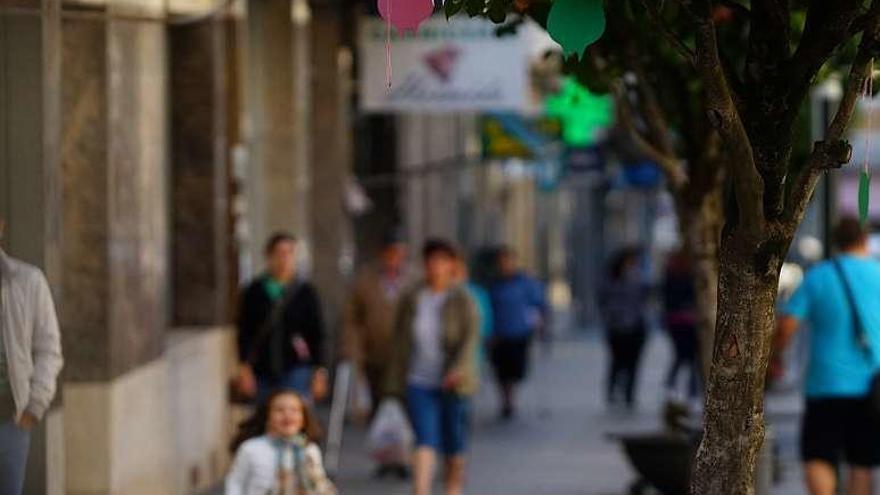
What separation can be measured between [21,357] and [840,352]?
491cm

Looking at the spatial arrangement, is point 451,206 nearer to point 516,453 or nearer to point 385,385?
point 516,453

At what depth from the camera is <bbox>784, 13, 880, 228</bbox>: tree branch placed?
7.28m

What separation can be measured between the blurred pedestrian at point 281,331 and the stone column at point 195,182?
190 cm

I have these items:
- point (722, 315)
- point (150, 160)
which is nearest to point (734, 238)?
point (722, 315)

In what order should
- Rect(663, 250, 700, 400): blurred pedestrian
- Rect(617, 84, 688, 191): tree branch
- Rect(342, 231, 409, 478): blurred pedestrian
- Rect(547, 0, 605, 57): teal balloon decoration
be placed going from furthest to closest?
Rect(663, 250, 700, 400): blurred pedestrian, Rect(342, 231, 409, 478): blurred pedestrian, Rect(617, 84, 688, 191): tree branch, Rect(547, 0, 605, 57): teal balloon decoration

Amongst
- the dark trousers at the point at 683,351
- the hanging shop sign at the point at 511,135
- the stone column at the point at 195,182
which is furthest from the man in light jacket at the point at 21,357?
the hanging shop sign at the point at 511,135

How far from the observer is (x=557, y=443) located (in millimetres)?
20250

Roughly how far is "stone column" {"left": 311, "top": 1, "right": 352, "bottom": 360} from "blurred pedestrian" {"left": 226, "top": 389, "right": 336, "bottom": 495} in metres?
11.5

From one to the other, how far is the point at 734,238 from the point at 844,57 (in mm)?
5592

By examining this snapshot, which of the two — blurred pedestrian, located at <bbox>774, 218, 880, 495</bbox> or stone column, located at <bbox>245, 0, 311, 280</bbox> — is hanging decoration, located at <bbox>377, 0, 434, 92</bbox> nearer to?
blurred pedestrian, located at <bbox>774, 218, 880, 495</bbox>

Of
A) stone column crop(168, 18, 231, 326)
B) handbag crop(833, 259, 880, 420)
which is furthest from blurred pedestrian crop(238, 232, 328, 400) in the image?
handbag crop(833, 259, 880, 420)

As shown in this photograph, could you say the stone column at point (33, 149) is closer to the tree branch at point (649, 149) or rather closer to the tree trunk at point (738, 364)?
the tree trunk at point (738, 364)

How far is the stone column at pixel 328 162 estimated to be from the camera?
21812 mm

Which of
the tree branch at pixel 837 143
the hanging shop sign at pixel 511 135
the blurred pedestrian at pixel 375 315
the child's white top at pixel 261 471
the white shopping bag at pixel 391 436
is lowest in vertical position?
the white shopping bag at pixel 391 436
